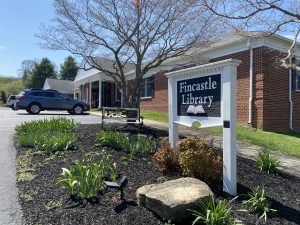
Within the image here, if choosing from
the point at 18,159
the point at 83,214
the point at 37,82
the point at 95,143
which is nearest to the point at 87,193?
the point at 83,214

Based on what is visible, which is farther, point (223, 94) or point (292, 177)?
point (292, 177)

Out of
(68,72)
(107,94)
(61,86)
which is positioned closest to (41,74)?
(68,72)

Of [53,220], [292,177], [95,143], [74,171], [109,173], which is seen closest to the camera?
[53,220]

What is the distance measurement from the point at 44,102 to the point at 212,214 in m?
22.2

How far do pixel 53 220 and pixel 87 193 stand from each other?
668 millimetres

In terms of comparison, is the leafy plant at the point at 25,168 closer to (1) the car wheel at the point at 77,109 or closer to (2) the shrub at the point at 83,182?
(2) the shrub at the point at 83,182

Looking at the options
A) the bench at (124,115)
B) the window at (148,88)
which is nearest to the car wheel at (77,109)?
the window at (148,88)

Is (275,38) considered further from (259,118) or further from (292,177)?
(292,177)

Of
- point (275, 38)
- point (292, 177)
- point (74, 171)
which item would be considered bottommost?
point (292, 177)

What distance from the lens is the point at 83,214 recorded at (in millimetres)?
4625

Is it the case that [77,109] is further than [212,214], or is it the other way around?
[77,109]

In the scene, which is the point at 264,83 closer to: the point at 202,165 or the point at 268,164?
the point at 268,164

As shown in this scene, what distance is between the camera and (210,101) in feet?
19.9

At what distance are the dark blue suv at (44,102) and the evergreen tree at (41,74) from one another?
4850 cm
